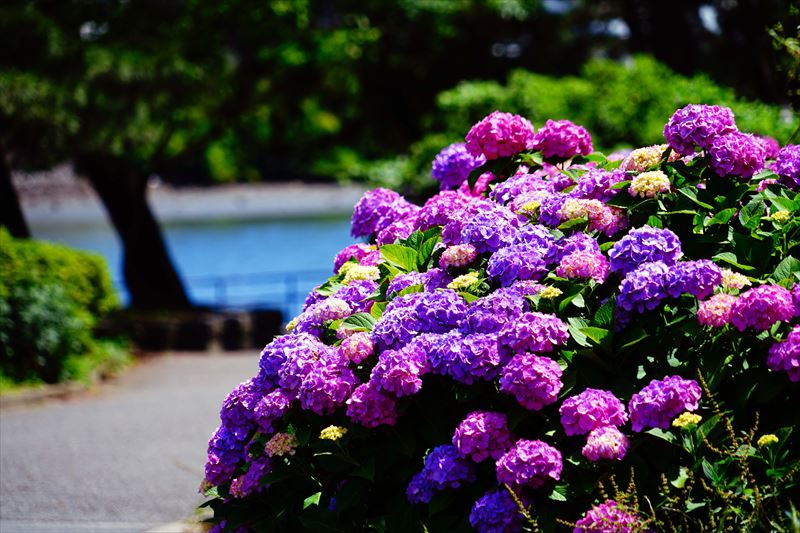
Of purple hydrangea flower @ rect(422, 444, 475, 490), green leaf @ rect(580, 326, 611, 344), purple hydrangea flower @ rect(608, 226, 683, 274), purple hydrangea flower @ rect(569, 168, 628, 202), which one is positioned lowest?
purple hydrangea flower @ rect(422, 444, 475, 490)

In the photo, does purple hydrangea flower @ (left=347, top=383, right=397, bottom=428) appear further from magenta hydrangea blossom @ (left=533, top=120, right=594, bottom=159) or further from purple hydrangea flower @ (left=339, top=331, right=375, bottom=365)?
magenta hydrangea blossom @ (left=533, top=120, right=594, bottom=159)

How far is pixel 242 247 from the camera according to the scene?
51.5 meters

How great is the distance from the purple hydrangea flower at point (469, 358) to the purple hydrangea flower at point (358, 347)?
29cm

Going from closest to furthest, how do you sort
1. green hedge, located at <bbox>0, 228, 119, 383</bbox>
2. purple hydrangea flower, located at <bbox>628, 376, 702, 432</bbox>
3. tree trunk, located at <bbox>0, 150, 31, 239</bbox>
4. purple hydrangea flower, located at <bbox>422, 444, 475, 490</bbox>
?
purple hydrangea flower, located at <bbox>628, 376, 702, 432</bbox> → purple hydrangea flower, located at <bbox>422, 444, 475, 490</bbox> → green hedge, located at <bbox>0, 228, 119, 383</bbox> → tree trunk, located at <bbox>0, 150, 31, 239</bbox>

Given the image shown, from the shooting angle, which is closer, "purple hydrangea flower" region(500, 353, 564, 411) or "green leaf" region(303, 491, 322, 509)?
"purple hydrangea flower" region(500, 353, 564, 411)

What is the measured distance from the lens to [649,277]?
3342 millimetres

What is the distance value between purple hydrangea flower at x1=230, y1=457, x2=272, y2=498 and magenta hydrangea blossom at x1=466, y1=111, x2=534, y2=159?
5.56ft

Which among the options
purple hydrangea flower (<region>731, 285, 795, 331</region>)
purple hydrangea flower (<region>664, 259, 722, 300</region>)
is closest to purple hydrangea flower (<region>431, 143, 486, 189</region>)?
purple hydrangea flower (<region>664, 259, 722, 300</region>)

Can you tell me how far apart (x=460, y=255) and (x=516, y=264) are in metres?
0.27

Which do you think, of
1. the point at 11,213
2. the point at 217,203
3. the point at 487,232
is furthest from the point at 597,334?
the point at 217,203

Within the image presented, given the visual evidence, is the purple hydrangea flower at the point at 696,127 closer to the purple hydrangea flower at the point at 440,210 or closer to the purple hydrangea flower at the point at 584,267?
the purple hydrangea flower at the point at 584,267

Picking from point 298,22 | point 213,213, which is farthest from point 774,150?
point 213,213

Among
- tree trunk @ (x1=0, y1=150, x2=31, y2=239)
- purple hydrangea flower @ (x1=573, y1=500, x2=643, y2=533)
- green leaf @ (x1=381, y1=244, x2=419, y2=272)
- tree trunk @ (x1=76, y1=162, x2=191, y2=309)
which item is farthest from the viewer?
tree trunk @ (x1=76, y1=162, x2=191, y2=309)

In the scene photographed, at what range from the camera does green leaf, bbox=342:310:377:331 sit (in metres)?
3.75
